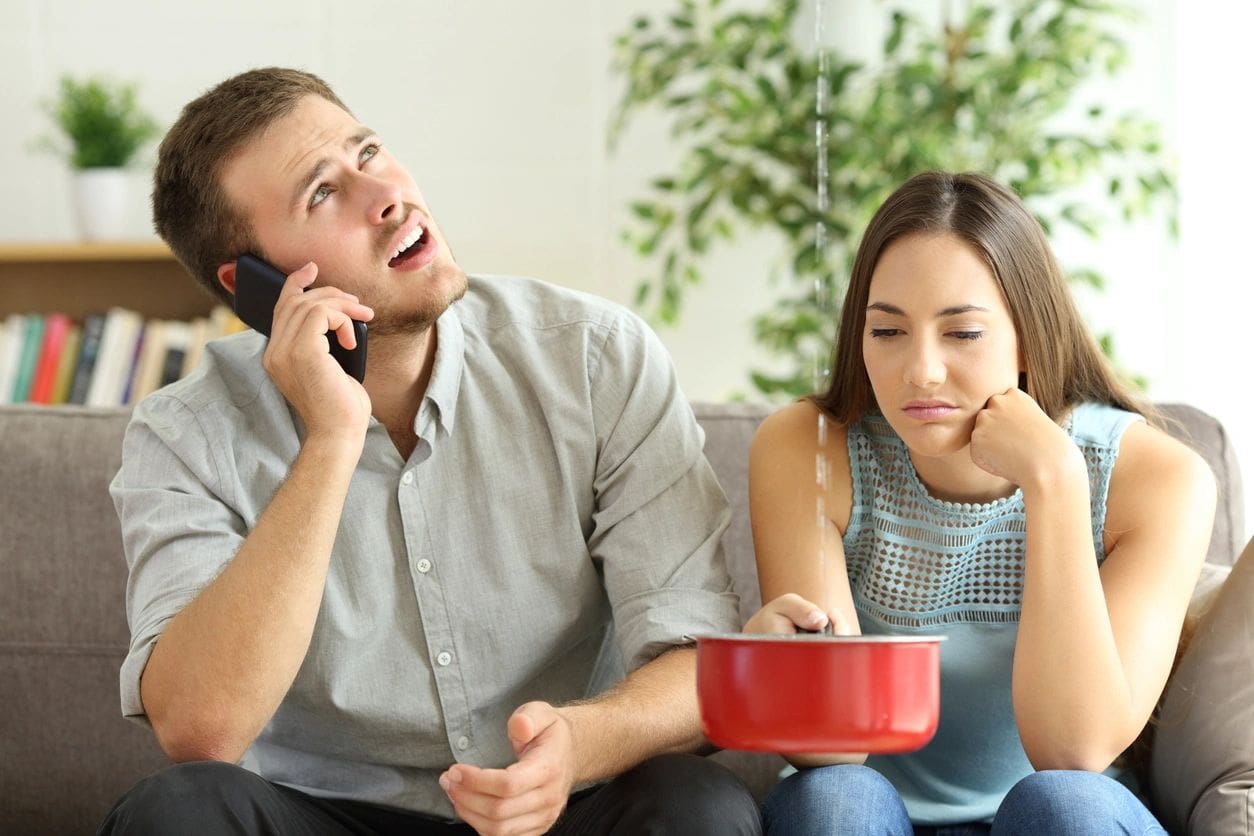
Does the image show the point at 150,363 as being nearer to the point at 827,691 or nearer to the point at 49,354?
the point at 49,354

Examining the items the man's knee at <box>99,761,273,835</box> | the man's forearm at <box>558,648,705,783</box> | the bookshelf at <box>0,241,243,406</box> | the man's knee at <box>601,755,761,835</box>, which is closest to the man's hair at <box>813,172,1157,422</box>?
the man's forearm at <box>558,648,705,783</box>

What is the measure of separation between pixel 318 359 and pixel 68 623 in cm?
58

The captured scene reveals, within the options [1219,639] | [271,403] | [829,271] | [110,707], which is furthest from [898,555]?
[829,271]

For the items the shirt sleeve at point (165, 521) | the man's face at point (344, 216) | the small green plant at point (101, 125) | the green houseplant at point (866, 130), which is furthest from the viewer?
the small green plant at point (101, 125)

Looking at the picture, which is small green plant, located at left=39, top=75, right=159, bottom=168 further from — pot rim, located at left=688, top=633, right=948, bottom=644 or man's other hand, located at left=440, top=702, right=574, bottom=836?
pot rim, located at left=688, top=633, right=948, bottom=644

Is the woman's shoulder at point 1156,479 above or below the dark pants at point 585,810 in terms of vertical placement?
above

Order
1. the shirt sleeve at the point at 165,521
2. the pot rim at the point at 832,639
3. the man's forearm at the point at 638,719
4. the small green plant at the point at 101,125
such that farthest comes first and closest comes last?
the small green plant at the point at 101,125, the shirt sleeve at the point at 165,521, the man's forearm at the point at 638,719, the pot rim at the point at 832,639

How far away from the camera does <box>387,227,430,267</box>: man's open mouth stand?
145 cm

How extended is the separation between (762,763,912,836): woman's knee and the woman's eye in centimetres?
76

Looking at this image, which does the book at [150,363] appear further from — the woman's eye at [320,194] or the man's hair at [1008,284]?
the man's hair at [1008,284]

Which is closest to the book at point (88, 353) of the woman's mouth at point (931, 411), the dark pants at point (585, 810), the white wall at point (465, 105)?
the white wall at point (465, 105)

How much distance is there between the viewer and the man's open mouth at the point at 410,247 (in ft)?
4.74

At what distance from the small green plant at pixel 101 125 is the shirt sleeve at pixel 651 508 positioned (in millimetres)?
1946

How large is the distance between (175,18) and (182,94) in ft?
0.58
